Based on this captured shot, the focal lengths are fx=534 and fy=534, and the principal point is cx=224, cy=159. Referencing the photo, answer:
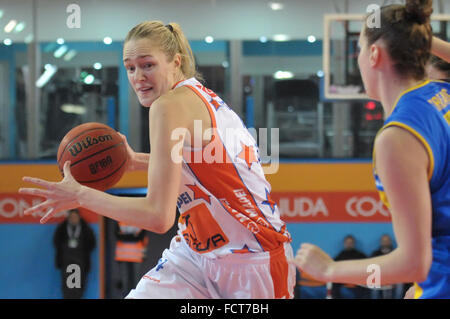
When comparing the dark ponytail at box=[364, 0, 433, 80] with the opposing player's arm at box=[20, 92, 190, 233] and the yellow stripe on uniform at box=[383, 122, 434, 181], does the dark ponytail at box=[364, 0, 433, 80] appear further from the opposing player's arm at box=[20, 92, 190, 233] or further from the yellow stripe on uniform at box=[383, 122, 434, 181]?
the opposing player's arm at box=[20, 92, 190, 233]

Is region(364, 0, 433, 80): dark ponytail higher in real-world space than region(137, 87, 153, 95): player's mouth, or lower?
higher

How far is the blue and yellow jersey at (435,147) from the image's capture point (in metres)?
1.40

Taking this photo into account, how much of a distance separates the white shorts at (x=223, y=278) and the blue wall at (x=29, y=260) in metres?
4.19

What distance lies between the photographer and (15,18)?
6137 mm

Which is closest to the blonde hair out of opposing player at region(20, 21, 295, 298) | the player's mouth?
opposing player at region(20, 21, 295, 298)

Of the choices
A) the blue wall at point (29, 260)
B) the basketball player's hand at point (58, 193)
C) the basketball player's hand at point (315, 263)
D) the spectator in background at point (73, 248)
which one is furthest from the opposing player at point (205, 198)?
the blue wall at point (29, 260)

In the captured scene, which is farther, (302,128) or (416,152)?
(302,128)

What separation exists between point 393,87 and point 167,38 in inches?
41.7

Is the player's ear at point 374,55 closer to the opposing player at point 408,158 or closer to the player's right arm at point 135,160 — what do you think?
the opposing player at point 408,158

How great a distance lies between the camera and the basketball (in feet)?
8.11

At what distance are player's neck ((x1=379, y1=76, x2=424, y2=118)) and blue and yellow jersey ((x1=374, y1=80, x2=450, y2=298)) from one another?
0.07 feet
